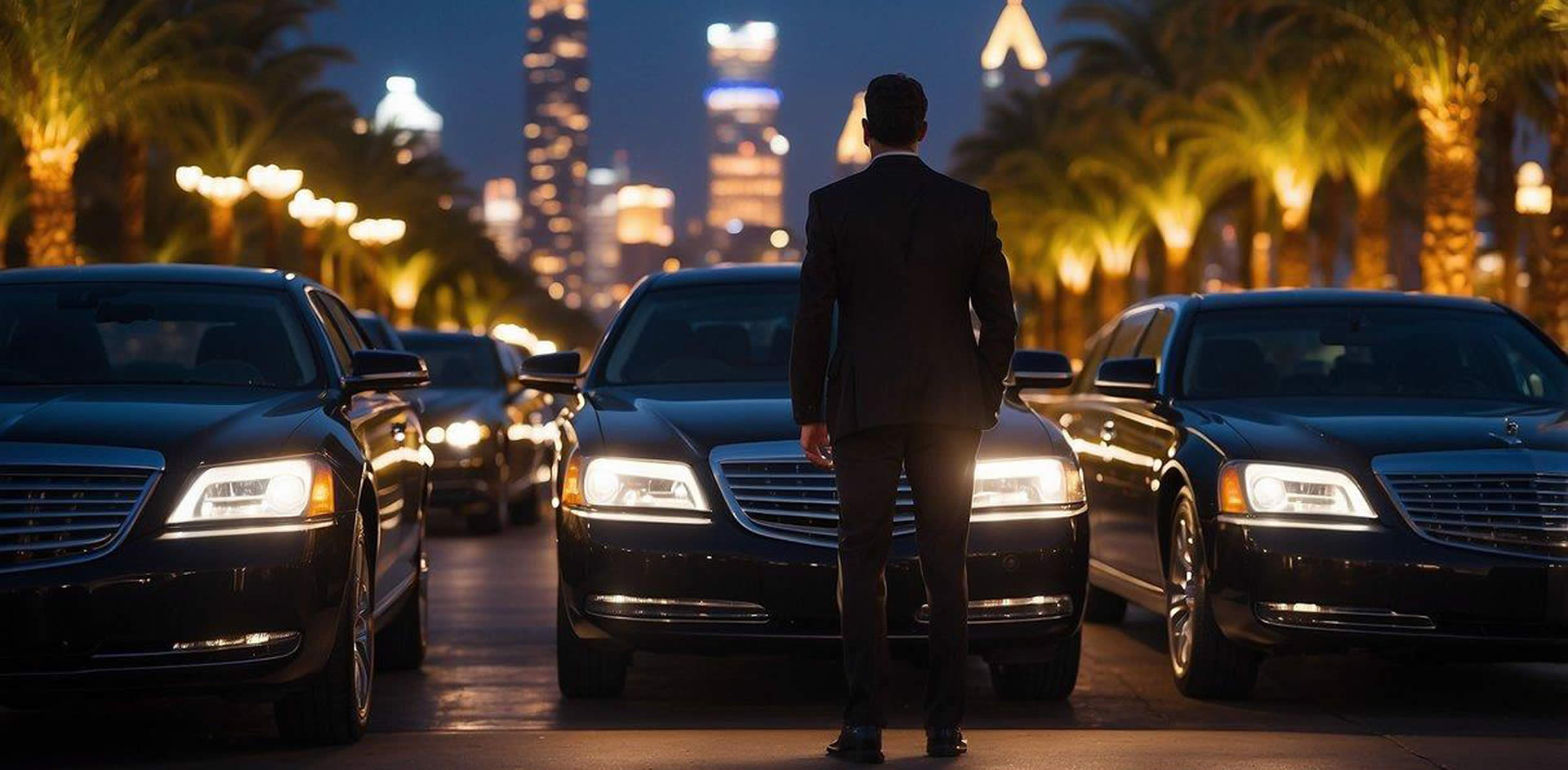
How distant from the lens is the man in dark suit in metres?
7.12

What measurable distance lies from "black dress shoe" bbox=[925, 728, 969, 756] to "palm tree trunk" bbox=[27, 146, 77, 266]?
2950 cm

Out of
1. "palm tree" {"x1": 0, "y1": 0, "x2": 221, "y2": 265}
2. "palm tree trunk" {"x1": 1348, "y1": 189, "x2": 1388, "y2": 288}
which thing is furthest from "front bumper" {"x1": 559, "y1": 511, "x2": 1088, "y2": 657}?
"palm tree trunk" {"x1": 1348, "y1": 189, "x2": 1388, "y2": 288}

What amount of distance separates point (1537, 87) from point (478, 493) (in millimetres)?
21647

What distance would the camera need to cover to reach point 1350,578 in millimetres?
9008

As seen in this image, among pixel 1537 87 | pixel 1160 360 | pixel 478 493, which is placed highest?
pixel 1537 87

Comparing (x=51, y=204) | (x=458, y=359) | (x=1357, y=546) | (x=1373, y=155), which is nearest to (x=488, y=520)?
(x=458, y=359)

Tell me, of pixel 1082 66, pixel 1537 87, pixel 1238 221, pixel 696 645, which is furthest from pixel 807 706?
pixel 1238 221

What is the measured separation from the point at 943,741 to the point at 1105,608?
565 centimetres

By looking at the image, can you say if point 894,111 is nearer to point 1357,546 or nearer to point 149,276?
point 1357,546

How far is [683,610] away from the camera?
8766mm

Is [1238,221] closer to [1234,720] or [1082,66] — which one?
[1082,66]

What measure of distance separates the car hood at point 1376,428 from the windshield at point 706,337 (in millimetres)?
1841

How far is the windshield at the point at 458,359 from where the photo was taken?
22.0 m

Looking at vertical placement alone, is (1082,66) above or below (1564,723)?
above
